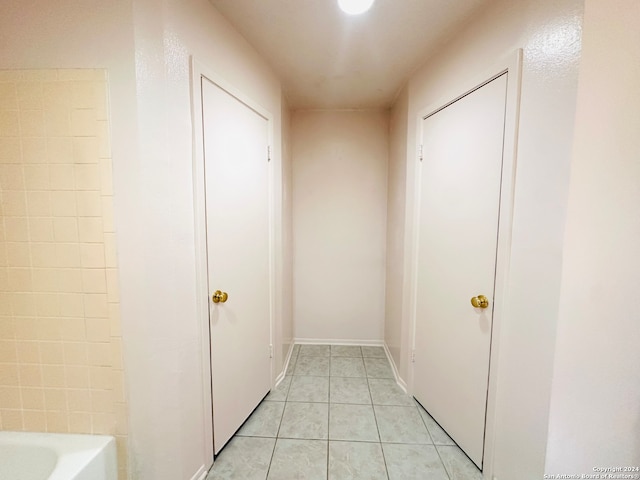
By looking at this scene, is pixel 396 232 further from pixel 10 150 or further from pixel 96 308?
pixel 10 150

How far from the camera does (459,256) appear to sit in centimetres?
147

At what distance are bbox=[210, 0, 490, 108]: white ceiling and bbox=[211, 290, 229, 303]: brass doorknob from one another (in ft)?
4.72

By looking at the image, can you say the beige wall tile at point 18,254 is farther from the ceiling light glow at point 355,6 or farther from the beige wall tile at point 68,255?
the ceiling light glow at point 355,6

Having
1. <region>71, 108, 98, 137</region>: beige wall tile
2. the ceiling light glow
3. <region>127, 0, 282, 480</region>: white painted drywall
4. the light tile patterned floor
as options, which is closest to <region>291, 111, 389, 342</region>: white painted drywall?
the light tile patterned floor

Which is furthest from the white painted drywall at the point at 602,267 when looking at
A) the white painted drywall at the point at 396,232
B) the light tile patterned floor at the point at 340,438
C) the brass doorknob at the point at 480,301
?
the white painted drywall at the point at 396,232

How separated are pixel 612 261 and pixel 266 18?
184 centimetres

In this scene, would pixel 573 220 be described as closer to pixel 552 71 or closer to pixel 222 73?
pixel 552 71

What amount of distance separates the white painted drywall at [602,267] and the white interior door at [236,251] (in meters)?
1.48

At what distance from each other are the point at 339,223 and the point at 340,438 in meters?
1.78

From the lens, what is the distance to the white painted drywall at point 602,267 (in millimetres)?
844

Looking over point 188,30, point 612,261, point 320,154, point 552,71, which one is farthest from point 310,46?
point 612,261

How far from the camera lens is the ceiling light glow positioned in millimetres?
1224

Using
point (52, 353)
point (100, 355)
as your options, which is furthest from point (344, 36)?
point (52, 353)

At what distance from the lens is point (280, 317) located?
6.93ft
